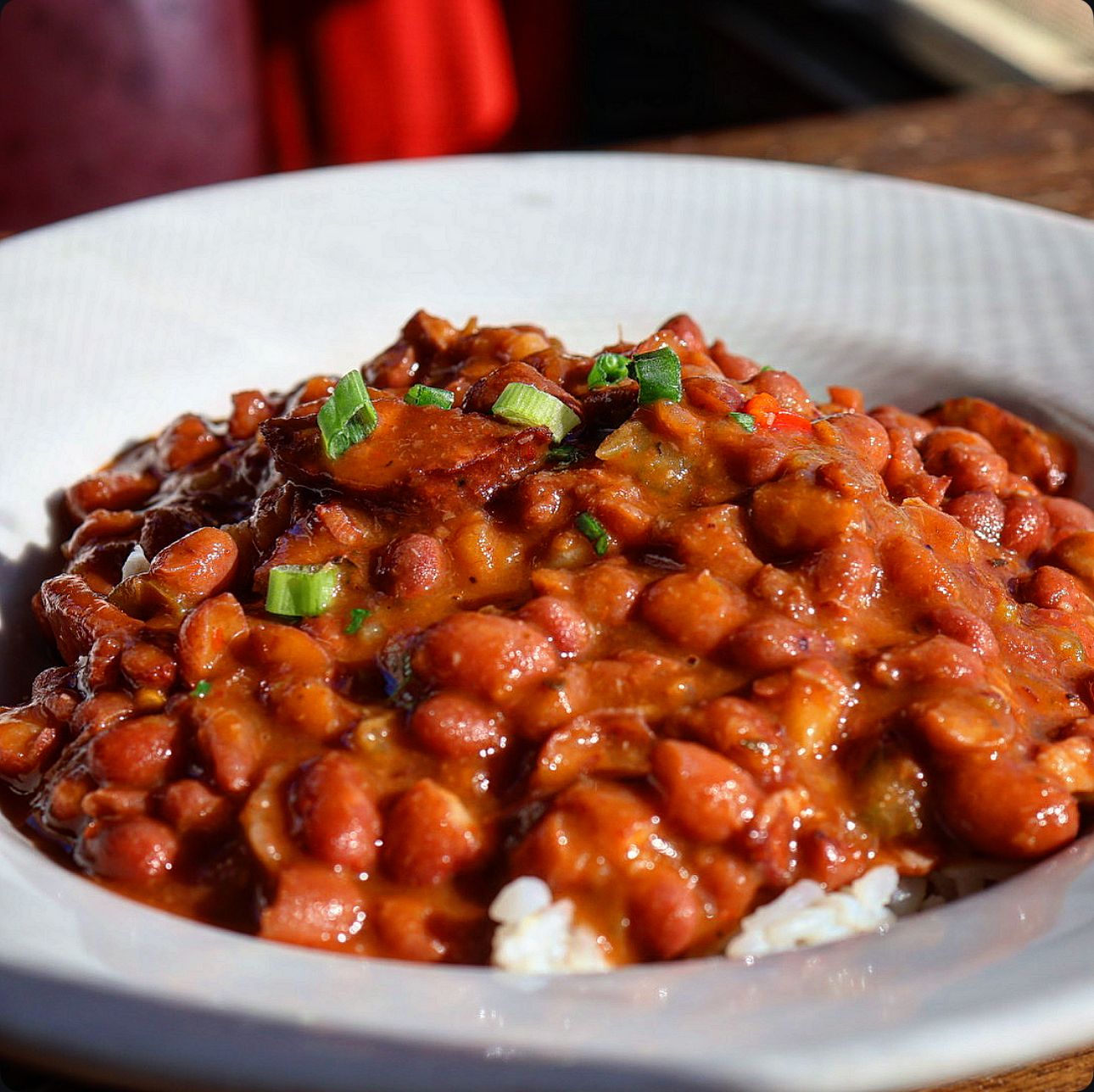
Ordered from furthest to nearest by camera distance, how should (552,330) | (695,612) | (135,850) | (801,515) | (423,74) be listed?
(423,74)
(552,330)
(801,515)
(695,612)
(135,850)

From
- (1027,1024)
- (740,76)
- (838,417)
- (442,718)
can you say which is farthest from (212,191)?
(740,76)

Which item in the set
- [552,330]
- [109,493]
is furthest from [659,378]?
[552,330]

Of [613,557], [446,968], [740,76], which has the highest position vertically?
[613,557]

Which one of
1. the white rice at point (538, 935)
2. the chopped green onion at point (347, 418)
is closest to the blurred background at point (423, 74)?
the chopped green onion at point (347, 418)

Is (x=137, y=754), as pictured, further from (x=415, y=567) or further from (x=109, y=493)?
A: (x=109, y=493)

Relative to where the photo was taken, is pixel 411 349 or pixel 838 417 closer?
pixel 838 417

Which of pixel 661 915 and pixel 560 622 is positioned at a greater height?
pixel 560 622

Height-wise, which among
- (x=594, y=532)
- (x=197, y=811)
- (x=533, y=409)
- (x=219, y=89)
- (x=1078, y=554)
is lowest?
(x=219, y=89)

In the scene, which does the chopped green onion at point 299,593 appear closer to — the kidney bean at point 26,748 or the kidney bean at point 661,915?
the kidney bean at point 26,748

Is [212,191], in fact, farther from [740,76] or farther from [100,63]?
[740,76]
